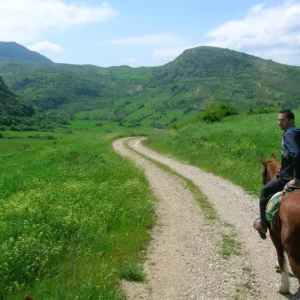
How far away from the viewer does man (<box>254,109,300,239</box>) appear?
6301mm

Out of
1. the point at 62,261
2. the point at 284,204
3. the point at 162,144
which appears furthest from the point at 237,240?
the point at 162,144

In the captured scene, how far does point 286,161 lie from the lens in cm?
680

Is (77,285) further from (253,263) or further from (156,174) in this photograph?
(156,174)

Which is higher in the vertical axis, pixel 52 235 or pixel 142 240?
pixel 52 235

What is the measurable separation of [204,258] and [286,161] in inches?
139

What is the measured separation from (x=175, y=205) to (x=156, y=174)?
7744 millimetres

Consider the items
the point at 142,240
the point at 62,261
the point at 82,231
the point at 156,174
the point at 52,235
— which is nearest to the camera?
the point at 62,261

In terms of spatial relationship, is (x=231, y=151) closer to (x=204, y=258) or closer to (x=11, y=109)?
(x=204, y=258)

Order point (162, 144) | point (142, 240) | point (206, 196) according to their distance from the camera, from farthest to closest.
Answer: point (162, 144)
point (206, 196)
point (142, 240)

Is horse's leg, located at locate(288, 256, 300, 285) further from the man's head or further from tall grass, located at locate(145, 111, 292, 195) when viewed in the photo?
tall grass, located at locate(145, 111, 292, 195)

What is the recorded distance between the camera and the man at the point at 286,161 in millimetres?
6301

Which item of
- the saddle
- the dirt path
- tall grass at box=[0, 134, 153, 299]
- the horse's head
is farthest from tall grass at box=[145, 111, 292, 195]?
the saddle

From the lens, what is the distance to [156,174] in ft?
74.3

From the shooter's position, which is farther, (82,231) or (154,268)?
(82,231)
